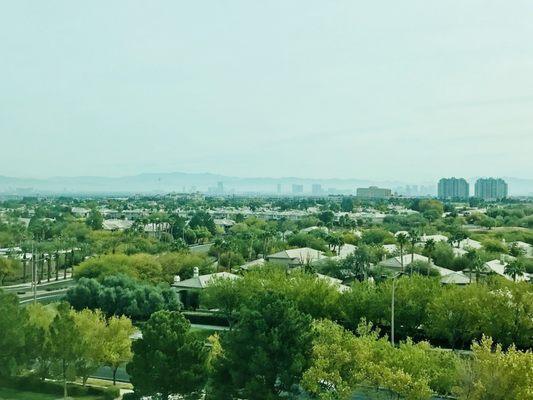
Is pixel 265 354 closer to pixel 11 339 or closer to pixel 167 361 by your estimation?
pixel 167 361

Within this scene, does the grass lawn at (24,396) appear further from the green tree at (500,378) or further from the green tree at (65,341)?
the green tree at (500,378)

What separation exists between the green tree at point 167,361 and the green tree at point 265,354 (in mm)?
1051

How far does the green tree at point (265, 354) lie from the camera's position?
26.1m

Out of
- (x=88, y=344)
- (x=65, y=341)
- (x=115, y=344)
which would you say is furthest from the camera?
(x=115, y=344)

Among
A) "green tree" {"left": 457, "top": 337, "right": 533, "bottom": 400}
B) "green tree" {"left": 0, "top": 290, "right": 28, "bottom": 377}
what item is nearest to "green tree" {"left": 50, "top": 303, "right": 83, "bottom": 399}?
"green tree" {"left": 0, "top": 290, "right": 28, "bottom": 377}

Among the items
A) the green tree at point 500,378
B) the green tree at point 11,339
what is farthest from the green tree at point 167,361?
the green tree at point 500,378

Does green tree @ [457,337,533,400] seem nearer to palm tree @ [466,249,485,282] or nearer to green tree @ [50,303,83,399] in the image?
green tree @ [50,303,83,399]

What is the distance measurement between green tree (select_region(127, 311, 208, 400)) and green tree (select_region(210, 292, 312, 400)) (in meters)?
1.05

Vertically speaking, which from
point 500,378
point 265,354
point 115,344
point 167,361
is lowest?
point 115,344

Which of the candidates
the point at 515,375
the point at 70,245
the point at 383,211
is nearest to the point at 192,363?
the point at 515,375

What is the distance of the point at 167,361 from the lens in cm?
2731

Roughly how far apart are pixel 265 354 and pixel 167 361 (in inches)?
167

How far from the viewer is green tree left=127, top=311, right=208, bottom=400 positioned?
2722 cm


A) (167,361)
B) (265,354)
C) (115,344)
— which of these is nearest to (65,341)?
(115,344)
